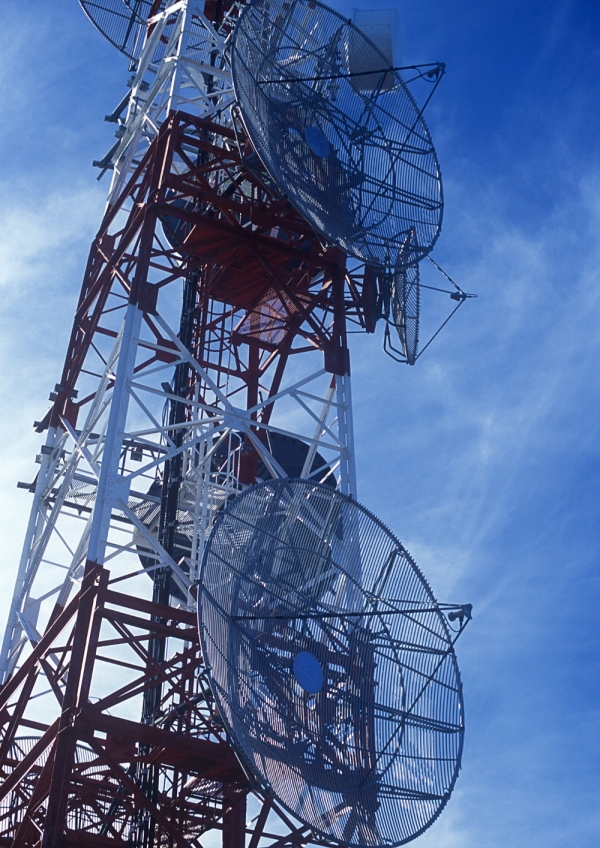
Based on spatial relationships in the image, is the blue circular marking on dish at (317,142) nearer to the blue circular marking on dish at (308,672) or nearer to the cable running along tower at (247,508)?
the cable running along tower at (247,508)

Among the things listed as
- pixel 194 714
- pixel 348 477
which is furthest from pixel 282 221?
pixel 194 714

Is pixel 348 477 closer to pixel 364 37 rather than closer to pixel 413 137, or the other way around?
pixel 413 137

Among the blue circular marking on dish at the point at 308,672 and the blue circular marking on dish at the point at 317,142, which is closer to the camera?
the blue circular marking on dish at the point at 308,672

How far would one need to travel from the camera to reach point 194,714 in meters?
26.4

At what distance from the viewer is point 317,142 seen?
28188 mm

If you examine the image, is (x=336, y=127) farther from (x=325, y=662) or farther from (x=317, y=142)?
(x=325, y=662)

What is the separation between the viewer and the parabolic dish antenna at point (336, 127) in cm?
2689

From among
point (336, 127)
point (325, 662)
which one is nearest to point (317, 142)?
point (336, 127)

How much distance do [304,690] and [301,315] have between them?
10463mm

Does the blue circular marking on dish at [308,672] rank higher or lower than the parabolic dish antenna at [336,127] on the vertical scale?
lower

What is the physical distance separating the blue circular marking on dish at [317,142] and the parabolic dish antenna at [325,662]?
9126mm

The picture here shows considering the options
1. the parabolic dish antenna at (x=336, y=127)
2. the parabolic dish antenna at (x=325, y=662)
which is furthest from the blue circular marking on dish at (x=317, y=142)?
the parabolic dish antenna at (x=325, y=662)

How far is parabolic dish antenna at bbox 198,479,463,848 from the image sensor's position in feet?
67.6

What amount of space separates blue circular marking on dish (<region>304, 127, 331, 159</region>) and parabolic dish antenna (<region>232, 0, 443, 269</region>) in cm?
3
